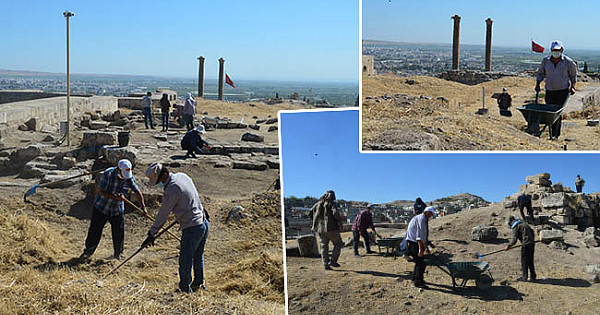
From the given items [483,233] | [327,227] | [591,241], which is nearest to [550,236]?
[591,241]

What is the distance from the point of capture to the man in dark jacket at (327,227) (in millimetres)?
5121

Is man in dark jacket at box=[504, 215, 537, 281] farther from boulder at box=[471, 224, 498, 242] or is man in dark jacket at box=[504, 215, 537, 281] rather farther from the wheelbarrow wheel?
boulder at box=[471, 224, 498, 242]

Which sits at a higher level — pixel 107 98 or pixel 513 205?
pixel 107 98

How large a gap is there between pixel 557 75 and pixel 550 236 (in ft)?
8.69

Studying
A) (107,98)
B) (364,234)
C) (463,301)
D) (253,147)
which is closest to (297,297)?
(463,301)

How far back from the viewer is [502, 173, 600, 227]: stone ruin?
10.9 m

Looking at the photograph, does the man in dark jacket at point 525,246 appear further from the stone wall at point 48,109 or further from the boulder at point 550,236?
the stone wall at point 48,109

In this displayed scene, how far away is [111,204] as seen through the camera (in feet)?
26.1

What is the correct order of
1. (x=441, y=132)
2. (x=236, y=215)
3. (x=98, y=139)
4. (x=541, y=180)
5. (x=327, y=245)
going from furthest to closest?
(x=98, y=139) < (x=541, y=180) < (x=236, y=215) < (x=441, y=132) < (x=327, y=245)

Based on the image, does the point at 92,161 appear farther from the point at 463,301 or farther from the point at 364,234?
the point at 463,301

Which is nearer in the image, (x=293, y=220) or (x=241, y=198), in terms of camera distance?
(x=293, y=220)

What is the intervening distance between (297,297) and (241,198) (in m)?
6.64

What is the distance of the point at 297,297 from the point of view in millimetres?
4672

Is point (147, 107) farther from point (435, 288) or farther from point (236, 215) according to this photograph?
point (435, 288)
